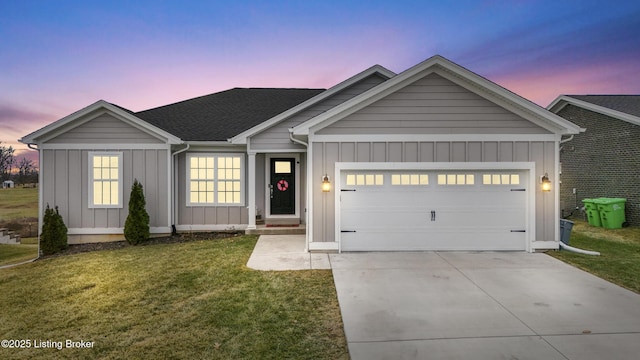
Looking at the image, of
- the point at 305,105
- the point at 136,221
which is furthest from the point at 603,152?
the point at 136,221

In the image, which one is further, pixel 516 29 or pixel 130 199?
pixel 516 29

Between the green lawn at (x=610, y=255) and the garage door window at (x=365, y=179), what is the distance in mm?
4439

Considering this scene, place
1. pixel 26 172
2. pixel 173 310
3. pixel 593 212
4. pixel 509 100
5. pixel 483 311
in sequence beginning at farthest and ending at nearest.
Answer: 1. pixel 26 172
2. pixel 593 212
3. pixel 509 100
4. pixel 173 310
5. pixel 483 311

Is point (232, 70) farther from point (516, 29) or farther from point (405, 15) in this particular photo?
point (516, 29)

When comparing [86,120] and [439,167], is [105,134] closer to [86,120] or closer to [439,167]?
[86,120]

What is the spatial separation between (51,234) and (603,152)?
20.5m

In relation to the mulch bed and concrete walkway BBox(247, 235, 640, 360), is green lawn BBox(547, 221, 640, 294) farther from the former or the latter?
the mulch bed

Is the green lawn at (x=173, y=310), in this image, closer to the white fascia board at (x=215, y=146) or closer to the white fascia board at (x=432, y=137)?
the white fascia board at (x=432, y=137)

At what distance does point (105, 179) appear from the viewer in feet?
32.8

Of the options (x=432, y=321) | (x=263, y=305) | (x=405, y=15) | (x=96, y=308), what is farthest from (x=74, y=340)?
(x=405, y=15)

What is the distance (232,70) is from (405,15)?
35.1 ft

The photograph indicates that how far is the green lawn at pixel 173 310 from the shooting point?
139 inches

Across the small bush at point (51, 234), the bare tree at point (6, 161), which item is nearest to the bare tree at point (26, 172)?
the bare tree at point (6, 161)

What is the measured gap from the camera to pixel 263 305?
4.73 metres
